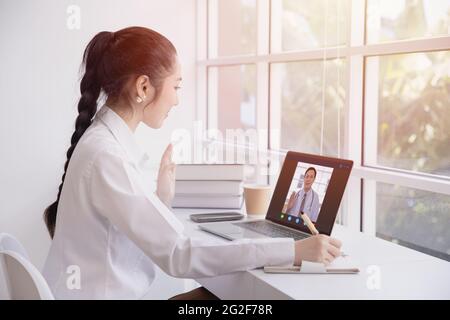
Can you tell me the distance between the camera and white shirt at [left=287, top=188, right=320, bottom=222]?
5.81 feet

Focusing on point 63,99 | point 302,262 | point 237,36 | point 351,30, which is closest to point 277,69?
point 237,36

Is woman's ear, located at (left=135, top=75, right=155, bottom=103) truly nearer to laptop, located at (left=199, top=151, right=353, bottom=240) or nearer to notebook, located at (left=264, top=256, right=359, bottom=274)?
laptop, located at (left=199, top=151, right=353, bottom=240)

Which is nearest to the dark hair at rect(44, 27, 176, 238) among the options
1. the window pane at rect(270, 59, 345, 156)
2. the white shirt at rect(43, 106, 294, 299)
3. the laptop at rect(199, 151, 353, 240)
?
the white shirt at rect(43, 106, 294, 299)

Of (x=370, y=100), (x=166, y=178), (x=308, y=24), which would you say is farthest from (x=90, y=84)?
(x=308, y=24)

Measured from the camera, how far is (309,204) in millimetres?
1805

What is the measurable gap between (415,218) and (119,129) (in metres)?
1.10

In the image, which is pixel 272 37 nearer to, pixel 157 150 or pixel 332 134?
pixel 332 134

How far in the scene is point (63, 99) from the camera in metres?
3.10

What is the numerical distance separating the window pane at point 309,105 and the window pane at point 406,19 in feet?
0.63

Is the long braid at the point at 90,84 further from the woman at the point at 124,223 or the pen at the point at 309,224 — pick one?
the pen at the point at 309,224

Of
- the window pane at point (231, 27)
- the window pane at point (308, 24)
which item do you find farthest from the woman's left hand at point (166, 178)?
the window pane at point (231, 27)

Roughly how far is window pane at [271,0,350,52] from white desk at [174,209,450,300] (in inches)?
39.6
